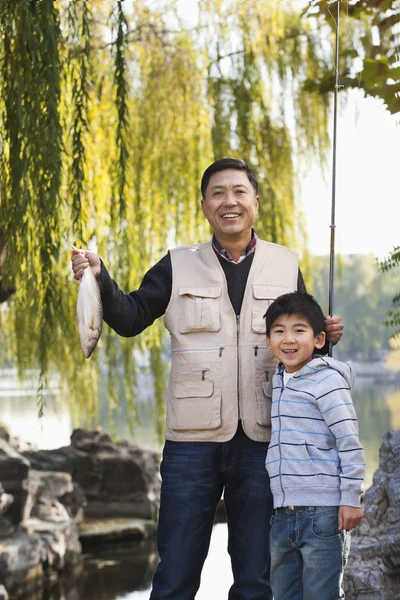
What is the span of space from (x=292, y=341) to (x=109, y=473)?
17.0ft

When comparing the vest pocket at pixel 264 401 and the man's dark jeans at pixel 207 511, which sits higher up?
the vest pocket at pixel 264 401

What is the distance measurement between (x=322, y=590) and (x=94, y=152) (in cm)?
401

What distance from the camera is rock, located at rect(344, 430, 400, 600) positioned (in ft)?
10.9

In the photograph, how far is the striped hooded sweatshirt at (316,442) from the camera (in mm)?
2400

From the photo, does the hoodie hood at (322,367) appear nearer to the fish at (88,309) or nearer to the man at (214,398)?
the man at (214,398)

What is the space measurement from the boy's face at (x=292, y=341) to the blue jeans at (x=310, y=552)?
0.39 m

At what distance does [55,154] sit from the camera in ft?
11.8

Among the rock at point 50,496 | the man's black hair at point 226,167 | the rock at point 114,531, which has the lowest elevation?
the rock at point 114,531

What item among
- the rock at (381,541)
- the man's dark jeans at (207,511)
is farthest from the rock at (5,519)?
the man's dark jeans at (207,511)

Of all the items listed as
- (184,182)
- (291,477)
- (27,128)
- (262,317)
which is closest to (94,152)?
(184,182)

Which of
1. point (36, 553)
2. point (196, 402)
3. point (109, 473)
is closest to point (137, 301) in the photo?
point (196, 402)

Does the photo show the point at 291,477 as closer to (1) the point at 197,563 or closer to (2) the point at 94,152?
(1) the point at 197,563

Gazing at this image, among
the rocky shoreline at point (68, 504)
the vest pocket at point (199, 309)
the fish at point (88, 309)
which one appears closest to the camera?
the fish at point (88, 309)

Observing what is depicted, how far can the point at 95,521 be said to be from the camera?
Answer: 7039mm
